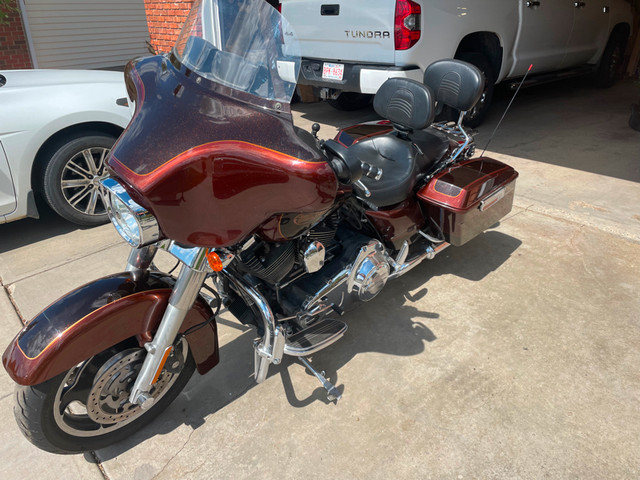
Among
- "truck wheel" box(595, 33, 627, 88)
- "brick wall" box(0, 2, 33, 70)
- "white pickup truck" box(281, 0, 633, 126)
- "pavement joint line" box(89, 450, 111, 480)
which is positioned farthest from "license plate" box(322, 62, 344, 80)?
"brick wall" box(0, 2, 33, 70)

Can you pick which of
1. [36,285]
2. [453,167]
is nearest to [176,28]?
[36,285]

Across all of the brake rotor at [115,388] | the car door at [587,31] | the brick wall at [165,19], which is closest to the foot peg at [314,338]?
the brake rotor at [115,388]

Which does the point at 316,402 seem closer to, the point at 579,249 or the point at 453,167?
the point at 453,167

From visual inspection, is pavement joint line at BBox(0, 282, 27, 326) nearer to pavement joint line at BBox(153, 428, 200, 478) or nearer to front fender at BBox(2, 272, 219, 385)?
front fender at BBox(2, 272, 219, 385)

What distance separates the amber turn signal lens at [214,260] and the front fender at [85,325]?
1.01 feet

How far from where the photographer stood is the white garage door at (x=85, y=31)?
31.3 ft

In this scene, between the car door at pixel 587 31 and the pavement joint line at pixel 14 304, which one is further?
the car door at pixel 587 31

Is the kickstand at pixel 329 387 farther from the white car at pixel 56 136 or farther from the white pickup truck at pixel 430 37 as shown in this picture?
the white pickup truck at pixel 430 37

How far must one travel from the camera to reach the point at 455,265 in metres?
3.36

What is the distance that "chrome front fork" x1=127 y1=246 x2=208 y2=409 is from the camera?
5.78ft

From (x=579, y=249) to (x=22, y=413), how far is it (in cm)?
348

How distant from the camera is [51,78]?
384 cm

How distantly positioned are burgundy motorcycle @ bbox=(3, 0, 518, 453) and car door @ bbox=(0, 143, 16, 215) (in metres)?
1.98

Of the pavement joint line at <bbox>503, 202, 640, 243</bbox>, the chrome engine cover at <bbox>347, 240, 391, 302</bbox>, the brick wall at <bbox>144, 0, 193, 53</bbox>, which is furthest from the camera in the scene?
the brick wall at <bbox>144, 0, 193, 53</bbox>
